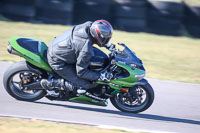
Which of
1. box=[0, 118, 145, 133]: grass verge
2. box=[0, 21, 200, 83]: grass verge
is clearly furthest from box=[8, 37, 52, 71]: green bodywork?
box=[0, 21, 200, 83]: grass verge

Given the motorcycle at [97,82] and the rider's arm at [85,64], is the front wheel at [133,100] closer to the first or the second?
the motorcycle at [97,82]

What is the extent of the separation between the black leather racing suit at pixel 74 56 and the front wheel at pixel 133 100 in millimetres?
603

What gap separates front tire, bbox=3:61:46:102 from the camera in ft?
17.9

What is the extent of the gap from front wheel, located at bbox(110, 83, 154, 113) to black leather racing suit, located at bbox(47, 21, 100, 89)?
1.98ft

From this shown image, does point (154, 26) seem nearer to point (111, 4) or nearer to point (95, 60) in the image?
point (111, 4)

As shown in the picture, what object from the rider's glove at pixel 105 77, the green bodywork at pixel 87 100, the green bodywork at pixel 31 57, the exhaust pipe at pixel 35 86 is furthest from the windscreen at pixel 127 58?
the exhaust pipe at pixel 35 86

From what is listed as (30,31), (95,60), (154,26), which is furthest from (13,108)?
(154,26)

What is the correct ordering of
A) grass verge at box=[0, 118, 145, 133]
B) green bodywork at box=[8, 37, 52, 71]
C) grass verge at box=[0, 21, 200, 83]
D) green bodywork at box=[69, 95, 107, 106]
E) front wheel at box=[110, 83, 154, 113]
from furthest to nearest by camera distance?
grass verge at box=[0, 21, 200, 83] < front wheel at box=[110, 83, 154, 113] < green bodywork at box=[69, 95, 107, 106] < green bodywork at box=[8, 37, 52, 71] < grass verge at box=[0, 118, 145, 133]

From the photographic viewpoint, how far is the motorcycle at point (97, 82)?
5422mm

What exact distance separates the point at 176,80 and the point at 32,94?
392cm

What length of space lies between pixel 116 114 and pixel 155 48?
714 centimetres

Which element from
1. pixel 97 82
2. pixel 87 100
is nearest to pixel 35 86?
pixel 87 100

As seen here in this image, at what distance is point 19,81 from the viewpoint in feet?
18.6

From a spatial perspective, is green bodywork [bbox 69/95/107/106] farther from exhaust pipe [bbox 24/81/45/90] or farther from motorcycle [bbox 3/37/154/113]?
exhaust pipe [bbox 24/81/45/90]
